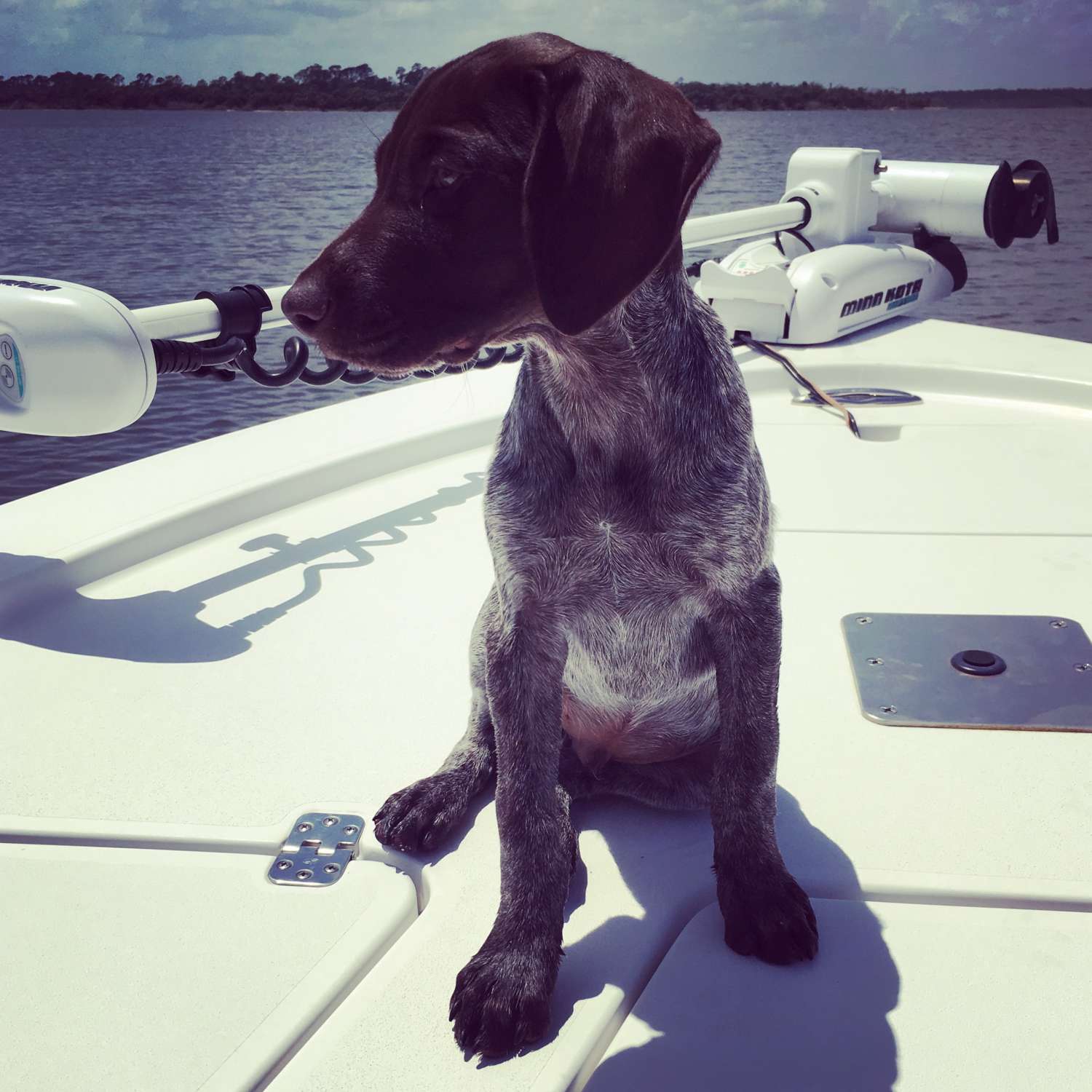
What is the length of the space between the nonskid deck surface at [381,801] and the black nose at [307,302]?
2.93ft

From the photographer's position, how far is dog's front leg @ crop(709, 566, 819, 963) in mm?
1595

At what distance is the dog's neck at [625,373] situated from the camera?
155 centimetres

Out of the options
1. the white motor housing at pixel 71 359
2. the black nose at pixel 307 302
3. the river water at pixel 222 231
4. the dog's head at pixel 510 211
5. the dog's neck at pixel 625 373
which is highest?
the dog's head at pixel 510 211

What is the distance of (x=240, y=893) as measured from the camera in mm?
1758

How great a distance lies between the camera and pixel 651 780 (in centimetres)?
192

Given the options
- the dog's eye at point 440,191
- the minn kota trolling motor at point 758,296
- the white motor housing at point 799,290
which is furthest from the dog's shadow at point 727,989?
the white motor housing at point 799,290

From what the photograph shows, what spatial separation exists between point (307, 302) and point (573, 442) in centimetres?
42

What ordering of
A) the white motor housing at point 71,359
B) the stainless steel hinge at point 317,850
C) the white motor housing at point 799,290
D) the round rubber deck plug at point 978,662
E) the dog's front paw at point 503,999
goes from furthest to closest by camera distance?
1. the white motor housing at point 799,290
2. the white motor housing at point 71,359
3. the round rubber deck plug at point 978,662
4. the stainless steel hinge at point 317,850
5. the dog's front paw at point 503,999

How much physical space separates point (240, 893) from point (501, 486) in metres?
0.77

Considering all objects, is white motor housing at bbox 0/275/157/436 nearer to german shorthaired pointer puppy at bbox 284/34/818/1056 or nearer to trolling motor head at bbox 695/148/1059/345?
german shorthaired pointer puppy at bbox 284/34/818/1056

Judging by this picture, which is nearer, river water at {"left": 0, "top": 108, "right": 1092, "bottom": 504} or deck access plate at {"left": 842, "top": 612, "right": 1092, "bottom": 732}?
deck access plate at {"left": 842, "top": 612, "right": 1092, "bottom": 732}

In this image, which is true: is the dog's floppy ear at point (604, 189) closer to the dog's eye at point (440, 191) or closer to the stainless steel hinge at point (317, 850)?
the dog's eye at point (440, 191)

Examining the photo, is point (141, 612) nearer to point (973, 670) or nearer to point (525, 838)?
point (525, 838)

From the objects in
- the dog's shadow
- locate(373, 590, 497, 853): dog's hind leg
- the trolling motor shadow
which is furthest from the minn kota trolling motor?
the dog's shadow
